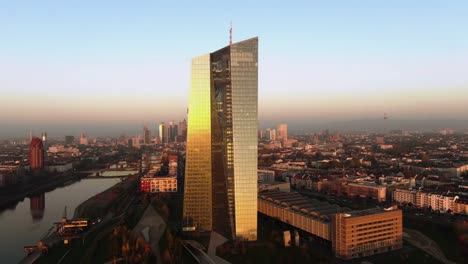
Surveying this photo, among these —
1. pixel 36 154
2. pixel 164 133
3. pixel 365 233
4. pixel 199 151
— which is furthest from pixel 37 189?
pixel 164 133

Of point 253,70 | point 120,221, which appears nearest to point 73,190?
point 120,221

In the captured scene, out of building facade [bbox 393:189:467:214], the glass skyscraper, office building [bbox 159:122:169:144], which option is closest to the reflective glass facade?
the glass skyscraper

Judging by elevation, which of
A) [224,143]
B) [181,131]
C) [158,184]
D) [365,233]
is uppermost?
[224,143]

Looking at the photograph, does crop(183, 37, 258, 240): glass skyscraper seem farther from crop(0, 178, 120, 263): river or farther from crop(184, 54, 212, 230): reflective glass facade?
crop(0, 178, 120, 263): river

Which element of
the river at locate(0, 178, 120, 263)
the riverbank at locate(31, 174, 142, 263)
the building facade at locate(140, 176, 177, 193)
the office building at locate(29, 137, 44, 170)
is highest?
the office building at locate(29, 137, 44, 170)

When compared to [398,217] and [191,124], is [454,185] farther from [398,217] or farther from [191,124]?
[191,124]

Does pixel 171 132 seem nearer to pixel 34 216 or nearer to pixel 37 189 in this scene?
pixel 37 189

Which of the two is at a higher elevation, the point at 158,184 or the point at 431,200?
the point at 431,200
